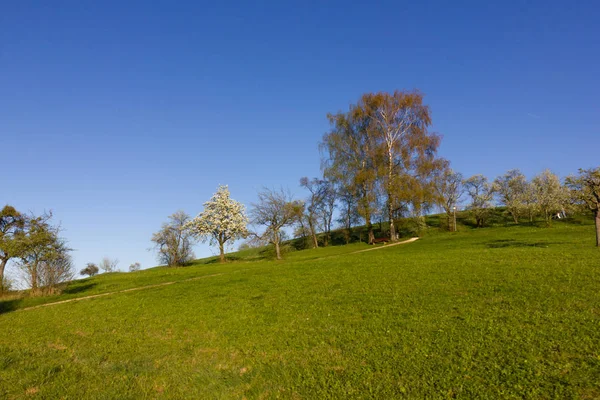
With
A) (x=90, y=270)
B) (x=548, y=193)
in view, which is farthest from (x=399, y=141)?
(x=90, y=270)

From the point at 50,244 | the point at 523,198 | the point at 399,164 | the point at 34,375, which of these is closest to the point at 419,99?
the point at 399,164

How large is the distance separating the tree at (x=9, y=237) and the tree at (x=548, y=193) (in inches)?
2545

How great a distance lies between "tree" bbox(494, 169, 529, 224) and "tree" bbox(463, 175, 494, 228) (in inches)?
67.7

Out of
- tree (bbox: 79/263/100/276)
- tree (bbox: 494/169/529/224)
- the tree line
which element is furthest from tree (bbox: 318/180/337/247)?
tree (bbox: 79/263/100/276)

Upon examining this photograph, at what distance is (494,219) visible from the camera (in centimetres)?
6969

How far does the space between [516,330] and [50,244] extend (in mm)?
33227

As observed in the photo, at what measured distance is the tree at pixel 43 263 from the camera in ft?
90.7

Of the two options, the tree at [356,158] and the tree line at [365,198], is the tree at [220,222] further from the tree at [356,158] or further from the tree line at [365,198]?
the tree at [356,158]

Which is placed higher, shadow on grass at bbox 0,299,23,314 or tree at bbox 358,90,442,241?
tree at bbox 358,90,442,241

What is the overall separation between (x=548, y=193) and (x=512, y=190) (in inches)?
298

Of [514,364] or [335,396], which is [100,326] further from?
[514,364]

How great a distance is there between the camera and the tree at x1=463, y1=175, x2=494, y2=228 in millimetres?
66000

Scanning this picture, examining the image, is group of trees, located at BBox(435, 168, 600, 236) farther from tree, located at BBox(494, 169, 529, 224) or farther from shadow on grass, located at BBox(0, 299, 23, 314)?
shadow on grass, located at BBox(0, 299, 23, 314)

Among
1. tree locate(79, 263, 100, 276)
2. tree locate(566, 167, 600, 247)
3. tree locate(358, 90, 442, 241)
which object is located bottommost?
tree locate(79, 263, 100, 276)
